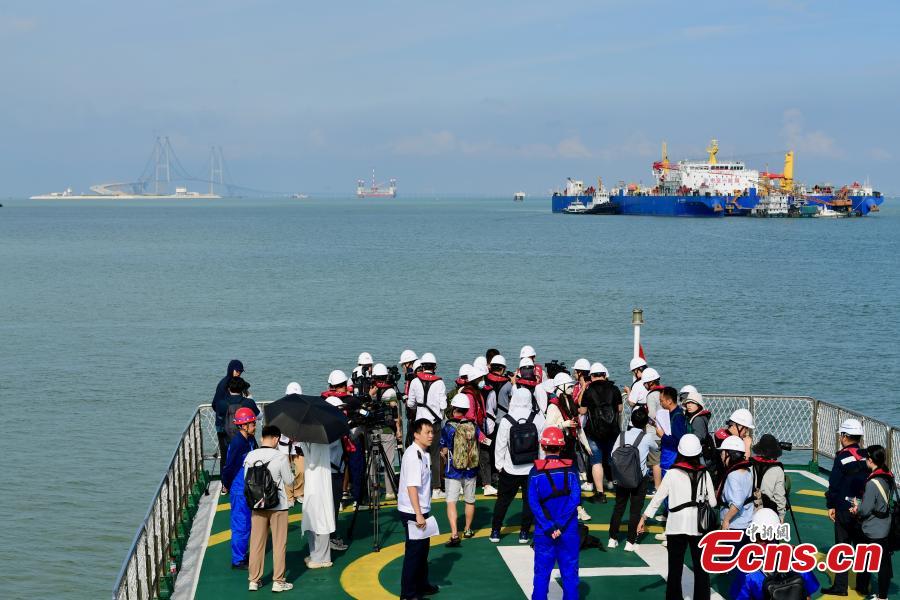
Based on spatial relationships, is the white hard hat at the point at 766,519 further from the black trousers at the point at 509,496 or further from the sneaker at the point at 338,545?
the sneaker at the point at 338,545

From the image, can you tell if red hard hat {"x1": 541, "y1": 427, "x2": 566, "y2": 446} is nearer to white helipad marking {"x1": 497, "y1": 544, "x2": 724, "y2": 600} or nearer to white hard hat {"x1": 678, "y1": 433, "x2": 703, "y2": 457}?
white hard hat {"x1": 678, "y1": 433, "x2": 703, "y2": 457}

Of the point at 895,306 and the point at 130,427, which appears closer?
the point at 130,427

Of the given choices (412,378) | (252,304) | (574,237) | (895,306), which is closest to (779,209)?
(574,237)

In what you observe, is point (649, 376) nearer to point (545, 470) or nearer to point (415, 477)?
point (545, 470)

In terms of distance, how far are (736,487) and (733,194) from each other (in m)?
156

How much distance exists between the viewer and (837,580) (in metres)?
9.47

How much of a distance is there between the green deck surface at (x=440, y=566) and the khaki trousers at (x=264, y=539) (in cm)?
23

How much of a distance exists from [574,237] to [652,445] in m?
115

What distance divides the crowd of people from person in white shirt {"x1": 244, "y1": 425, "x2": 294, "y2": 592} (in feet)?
0.05

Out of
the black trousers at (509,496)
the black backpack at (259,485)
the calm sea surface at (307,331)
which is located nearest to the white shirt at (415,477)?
the black backpack at (259,485)

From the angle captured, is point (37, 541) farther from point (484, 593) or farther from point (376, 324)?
point (376, 324)

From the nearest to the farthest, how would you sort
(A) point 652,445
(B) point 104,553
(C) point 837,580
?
(C) point 837,580 → (A) point 652,445 → (B) point 104,553

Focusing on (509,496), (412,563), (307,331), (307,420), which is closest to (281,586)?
(412,563)

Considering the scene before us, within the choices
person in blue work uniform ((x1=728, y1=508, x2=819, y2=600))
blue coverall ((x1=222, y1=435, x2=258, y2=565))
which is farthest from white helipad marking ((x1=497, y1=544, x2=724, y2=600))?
blue coverall ((x1=222, y1=435, x2=258, y2=565))
